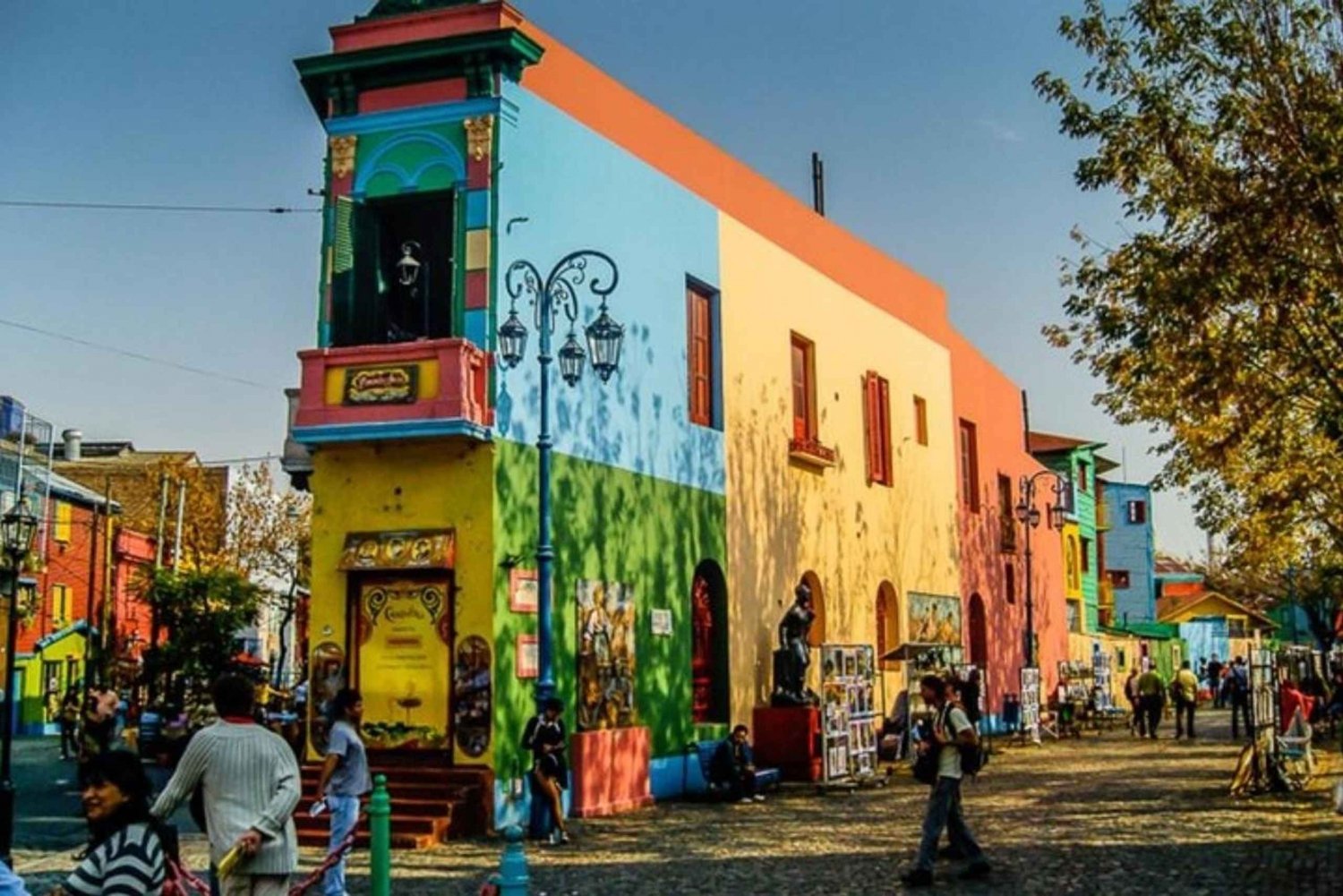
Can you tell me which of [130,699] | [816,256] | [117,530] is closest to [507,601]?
[816,256]

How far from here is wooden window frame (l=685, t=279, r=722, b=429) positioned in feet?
75.3

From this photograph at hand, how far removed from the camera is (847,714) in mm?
23297

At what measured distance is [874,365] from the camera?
98.0ft

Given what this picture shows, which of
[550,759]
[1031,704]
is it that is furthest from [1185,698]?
[550,759]

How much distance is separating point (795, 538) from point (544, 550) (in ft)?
30.2

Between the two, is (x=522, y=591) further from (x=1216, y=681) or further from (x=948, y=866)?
(x=1216, y=681)

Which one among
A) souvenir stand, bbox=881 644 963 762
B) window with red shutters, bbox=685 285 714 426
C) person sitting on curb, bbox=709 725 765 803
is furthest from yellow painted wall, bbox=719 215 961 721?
person sitting on curb, bbox=709 725 765 803

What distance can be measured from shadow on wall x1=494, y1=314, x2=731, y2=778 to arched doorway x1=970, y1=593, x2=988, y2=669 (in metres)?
14.4

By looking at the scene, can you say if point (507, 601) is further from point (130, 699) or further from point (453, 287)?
point (130, 699)

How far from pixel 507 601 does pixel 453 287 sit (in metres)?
3.69

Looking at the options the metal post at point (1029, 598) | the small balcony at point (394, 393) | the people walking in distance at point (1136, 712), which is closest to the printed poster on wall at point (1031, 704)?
the metal post at point (1029, 598)

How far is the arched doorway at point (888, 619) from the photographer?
1184 inches

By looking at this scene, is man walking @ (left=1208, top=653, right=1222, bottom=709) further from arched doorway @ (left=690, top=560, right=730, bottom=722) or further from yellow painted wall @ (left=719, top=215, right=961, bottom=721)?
arched doorway @ (left=690, top=560, right=730, bottom=722)

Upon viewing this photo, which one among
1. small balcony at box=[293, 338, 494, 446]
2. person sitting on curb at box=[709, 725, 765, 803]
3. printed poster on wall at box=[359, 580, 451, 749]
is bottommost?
person sitting on curb at box=[709, 725, 765, 803]
